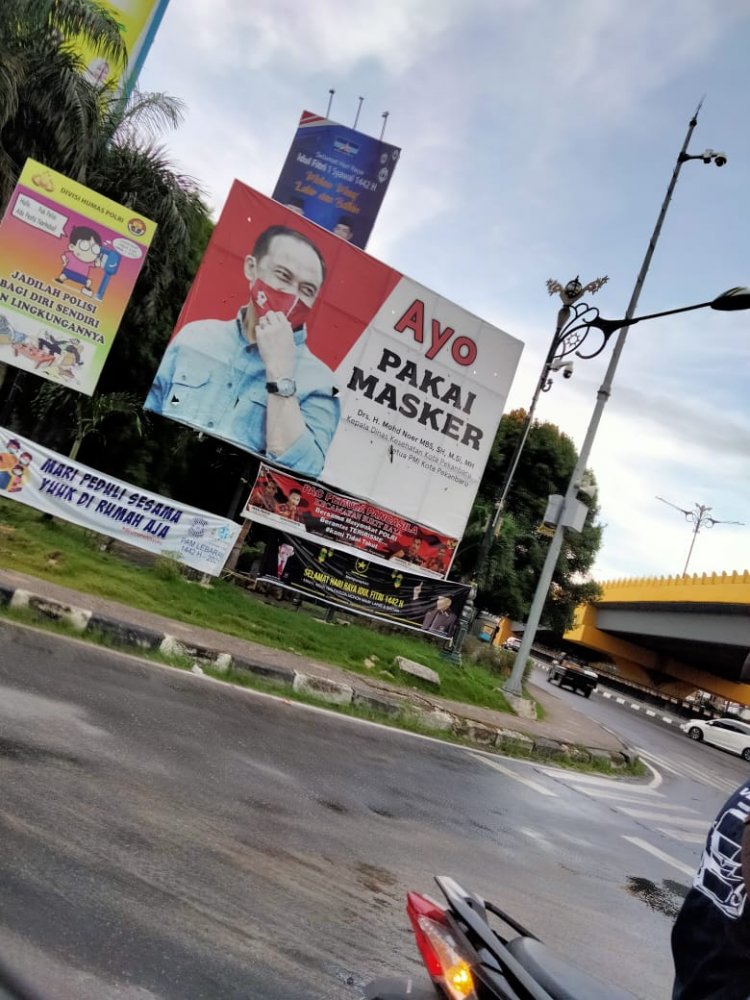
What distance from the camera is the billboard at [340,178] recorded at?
1353 inches

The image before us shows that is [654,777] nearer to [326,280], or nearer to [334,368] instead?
[334,368]

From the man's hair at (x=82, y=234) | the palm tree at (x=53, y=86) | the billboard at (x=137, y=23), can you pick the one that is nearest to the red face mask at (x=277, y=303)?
the man's hair at (x=82, y=234)

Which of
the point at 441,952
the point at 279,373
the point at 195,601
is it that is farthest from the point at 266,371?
the point at 441,952

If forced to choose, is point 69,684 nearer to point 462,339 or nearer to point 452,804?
point 452,804

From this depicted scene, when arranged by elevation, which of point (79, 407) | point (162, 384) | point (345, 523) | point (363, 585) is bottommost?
point (363, 585)

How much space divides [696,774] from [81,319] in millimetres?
14562

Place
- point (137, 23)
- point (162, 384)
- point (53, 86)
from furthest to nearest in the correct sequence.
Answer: point (137, 23)
point (53, 86)
point (162, 384)

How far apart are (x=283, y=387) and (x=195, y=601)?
473 centimetres

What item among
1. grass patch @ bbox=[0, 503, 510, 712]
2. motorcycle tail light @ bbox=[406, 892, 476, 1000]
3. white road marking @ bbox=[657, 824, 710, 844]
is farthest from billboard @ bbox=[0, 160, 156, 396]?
motorcycle tail light @ bbox=[406, 892, 476, 1000]

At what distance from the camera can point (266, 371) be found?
48.9 feet

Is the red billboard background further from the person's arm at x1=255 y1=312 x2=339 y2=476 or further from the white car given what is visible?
the white car

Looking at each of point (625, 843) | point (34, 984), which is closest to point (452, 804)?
point (625, 843)

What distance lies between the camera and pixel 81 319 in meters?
13.3

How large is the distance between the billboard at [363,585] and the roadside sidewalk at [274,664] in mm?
2462
